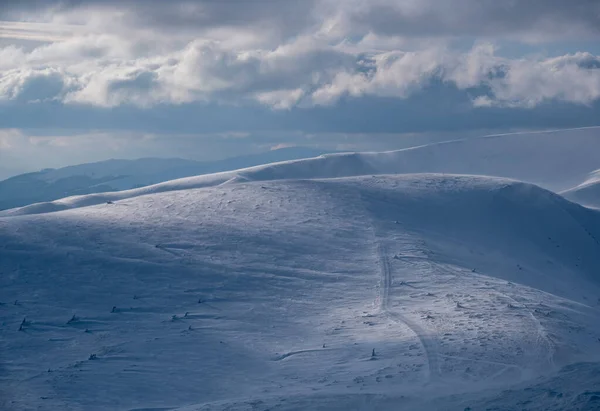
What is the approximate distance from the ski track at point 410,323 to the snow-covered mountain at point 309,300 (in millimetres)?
106

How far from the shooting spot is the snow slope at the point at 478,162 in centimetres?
7269

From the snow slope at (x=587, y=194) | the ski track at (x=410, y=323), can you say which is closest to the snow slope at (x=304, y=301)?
the ski track at (x=410, y=323)

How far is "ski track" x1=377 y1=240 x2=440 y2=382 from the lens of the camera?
908 inches

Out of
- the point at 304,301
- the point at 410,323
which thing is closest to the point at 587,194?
the point at 304,301

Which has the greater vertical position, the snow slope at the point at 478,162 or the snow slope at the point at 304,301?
the snow slope at the point at 478,162

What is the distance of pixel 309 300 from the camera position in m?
32.1

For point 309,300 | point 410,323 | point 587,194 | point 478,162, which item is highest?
point 478,162

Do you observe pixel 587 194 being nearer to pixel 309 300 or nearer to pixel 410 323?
pixel 309 300

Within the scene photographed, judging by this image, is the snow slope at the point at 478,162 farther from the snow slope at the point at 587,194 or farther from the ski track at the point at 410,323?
the ski track at the point at 410,323

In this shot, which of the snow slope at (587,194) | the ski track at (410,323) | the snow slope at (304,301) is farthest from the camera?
the snow slope at (587,194)

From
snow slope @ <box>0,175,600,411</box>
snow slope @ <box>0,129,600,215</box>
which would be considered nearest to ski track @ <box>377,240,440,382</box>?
snow slope @ <box>0,175,600,411</box>

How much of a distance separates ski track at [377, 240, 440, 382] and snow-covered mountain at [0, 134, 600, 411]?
106mm

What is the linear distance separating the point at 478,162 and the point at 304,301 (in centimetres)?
6245

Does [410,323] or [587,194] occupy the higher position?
[587,194]
